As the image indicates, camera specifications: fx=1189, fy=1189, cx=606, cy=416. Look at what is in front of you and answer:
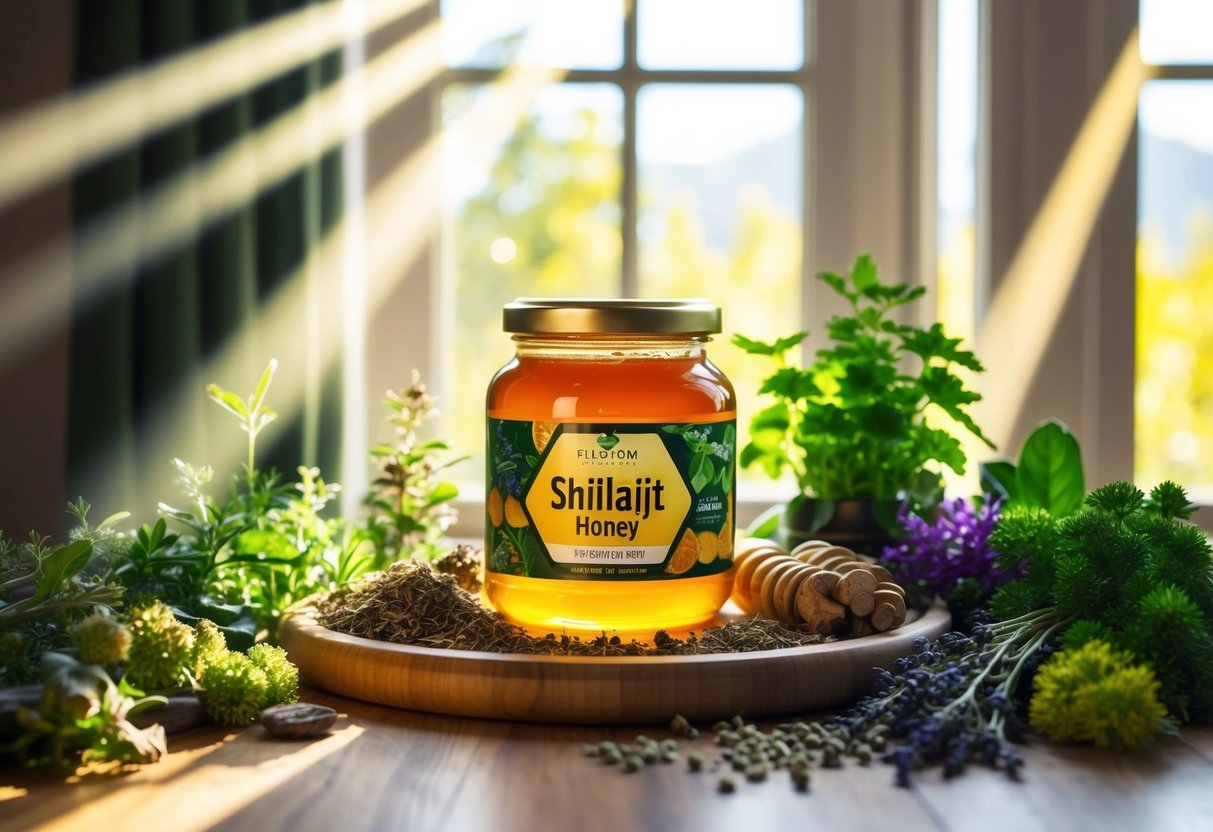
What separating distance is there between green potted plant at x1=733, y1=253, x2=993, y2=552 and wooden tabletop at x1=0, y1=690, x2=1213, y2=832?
400 mm

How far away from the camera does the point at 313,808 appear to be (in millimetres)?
684

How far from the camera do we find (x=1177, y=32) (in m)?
1.57

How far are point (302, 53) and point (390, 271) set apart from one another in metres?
0.32

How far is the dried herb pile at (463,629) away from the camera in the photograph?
2.97 feet

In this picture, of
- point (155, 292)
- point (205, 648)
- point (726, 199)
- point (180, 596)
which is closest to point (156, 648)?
point (205, 648)

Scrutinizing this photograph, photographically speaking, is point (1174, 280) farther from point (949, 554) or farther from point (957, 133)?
point (949, 554)

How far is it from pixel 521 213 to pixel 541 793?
105cm

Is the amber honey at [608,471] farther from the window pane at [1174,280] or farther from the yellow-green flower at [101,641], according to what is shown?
the window pane at [1174,280]

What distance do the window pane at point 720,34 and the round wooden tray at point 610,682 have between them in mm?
962

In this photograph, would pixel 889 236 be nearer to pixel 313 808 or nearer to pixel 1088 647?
pixel 1088 647

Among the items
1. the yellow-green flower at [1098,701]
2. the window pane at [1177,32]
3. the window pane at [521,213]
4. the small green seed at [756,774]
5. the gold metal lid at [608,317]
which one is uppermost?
the window pane at [1177,32]

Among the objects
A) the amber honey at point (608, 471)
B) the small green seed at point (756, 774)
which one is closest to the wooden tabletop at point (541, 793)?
the small green seed at point (756, 774)

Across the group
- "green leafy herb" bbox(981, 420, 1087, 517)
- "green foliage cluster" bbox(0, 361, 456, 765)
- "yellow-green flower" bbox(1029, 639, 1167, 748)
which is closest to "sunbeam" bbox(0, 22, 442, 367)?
"green foliage cluster" bbox(0, 361, 456, 765)

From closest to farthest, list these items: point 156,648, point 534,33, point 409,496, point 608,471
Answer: point 156,648, point 608,471, point 409,496, point 534,33
